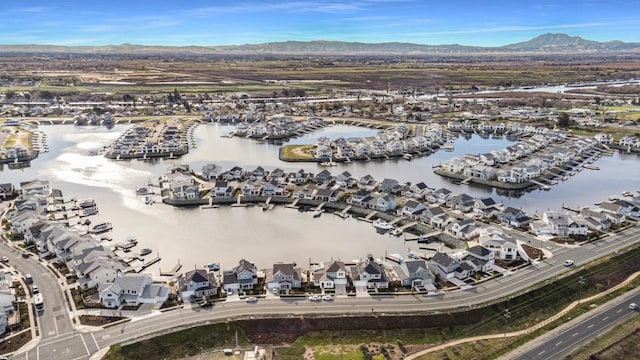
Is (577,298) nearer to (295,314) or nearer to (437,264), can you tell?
(437,264)

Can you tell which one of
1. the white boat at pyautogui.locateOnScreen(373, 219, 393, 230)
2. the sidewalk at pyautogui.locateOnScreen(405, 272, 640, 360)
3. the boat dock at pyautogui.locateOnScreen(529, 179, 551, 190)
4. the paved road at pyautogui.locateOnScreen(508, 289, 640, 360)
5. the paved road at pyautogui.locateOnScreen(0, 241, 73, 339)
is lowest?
Answer: the sidewalk at pyautogui.locateOnScreen(405, 272, 640, 360)

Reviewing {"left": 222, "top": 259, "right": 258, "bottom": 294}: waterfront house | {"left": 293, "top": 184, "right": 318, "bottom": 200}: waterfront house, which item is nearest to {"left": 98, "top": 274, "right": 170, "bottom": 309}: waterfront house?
{"left": 222, "top": 259, "right": 258, "bottom": 294}: waterfront house

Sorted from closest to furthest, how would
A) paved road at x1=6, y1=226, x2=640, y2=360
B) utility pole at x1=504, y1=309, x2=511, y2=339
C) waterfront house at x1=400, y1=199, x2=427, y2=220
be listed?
paved road at x1=6, y1=226, x2=640, y2=360
utility pole at x1=504, y1=309, x2=511, y2=339
waterfront house at x1=400, y1=199, x2=427, y2=220

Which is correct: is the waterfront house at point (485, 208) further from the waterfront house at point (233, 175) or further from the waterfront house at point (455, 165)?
the waterfront house at point (233, 175)

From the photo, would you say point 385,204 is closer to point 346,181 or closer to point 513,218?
point 346,181

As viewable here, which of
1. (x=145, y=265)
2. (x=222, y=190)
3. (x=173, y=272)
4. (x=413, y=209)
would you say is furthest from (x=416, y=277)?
(x=222, y=190)

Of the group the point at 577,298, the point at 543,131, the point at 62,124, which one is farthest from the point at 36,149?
the point at 543,131

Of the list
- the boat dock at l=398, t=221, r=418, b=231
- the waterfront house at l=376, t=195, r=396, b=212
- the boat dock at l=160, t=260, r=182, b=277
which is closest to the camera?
the boat dock at l=160, t=260, r=182, b=277

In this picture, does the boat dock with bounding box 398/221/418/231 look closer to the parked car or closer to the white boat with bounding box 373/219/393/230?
the white boat with bounding box 373/219/393/230
